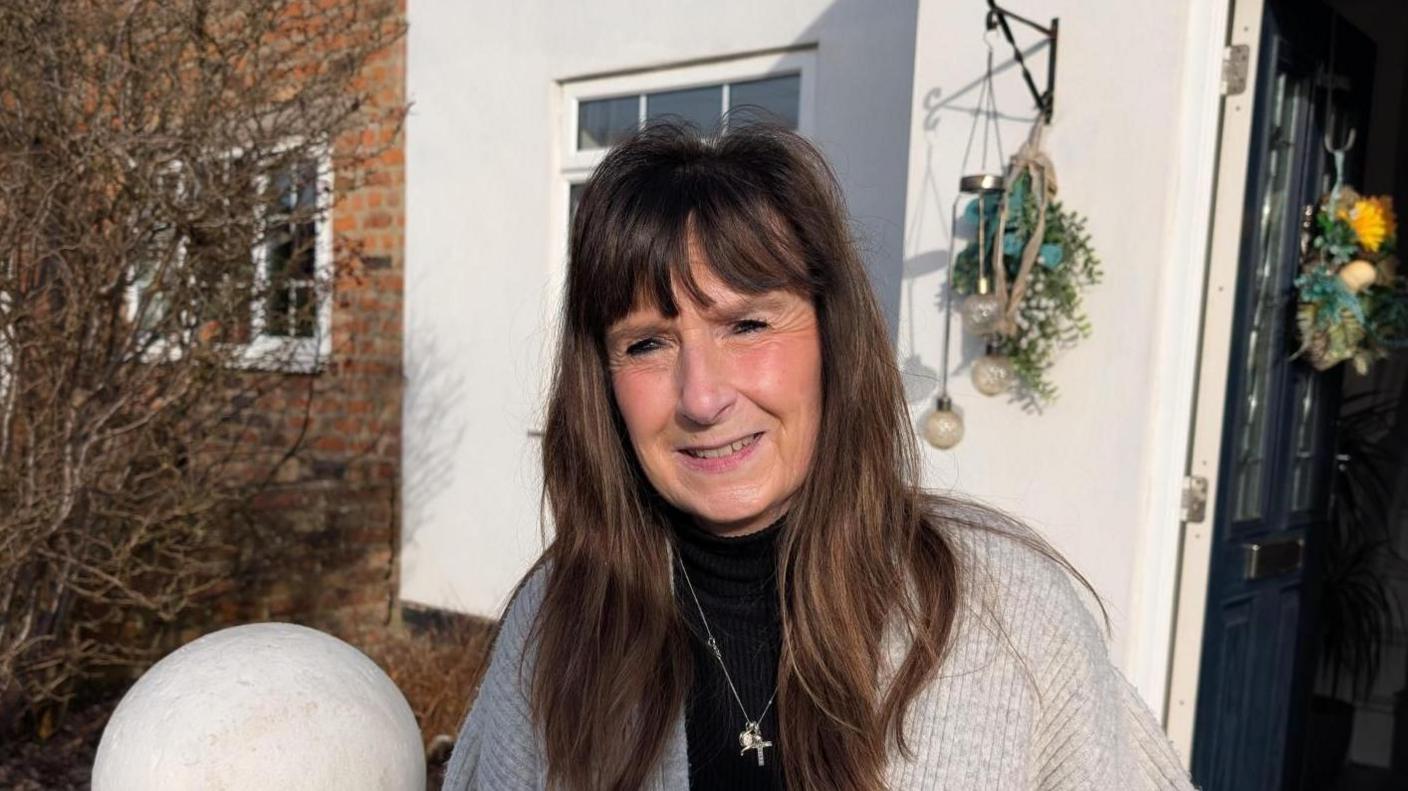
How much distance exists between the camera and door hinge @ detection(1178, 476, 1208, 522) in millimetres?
3330

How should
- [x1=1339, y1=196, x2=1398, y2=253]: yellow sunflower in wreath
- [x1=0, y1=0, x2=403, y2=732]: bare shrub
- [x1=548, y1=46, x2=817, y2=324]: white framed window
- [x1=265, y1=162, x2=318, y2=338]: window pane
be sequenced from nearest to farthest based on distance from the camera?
[x1=1339, y1=196, x2=1398, y2=253]: yellow sunflower in wreath, [x1=0, y1=0, x2=403, y2=732]: bare shrub, [x1=265, y1=162, x2=318, y2=338]: window pane, [x1=548, y1=46, x2=817, y2=324]: white framed window

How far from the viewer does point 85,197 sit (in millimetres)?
3797

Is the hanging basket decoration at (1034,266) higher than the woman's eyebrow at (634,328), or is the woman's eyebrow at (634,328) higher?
the hanging basket decoration at (1034,266)

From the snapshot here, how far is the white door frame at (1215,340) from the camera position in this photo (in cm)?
328

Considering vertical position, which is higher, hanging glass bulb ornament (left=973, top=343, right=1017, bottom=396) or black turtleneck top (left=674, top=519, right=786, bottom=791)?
hanging glass bulb ornament (left=973, top=343, right=1017, bottom=396)

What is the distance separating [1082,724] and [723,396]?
620mm

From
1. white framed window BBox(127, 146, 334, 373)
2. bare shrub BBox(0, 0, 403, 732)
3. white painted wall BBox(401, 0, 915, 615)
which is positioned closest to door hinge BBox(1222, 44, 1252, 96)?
white painted wall BBox(401, 0, 915, 615)

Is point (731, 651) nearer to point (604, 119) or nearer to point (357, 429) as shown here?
point (604, 119)

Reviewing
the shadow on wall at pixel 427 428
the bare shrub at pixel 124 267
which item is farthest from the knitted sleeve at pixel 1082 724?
the shadow on wall at pixel 427 428

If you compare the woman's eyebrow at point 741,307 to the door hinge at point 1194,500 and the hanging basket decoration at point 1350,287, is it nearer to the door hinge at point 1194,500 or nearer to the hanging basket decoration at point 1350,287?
the door hinge at point 1194,500

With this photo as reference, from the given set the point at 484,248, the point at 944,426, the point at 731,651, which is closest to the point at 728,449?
the point at 731,651

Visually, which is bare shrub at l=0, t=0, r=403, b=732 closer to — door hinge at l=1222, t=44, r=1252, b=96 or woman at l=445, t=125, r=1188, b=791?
woman at l=445, t=125, r=1188, b=791

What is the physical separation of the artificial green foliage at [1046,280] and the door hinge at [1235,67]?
0.56 metres

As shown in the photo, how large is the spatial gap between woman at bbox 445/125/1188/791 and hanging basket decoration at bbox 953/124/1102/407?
177 centimetres
